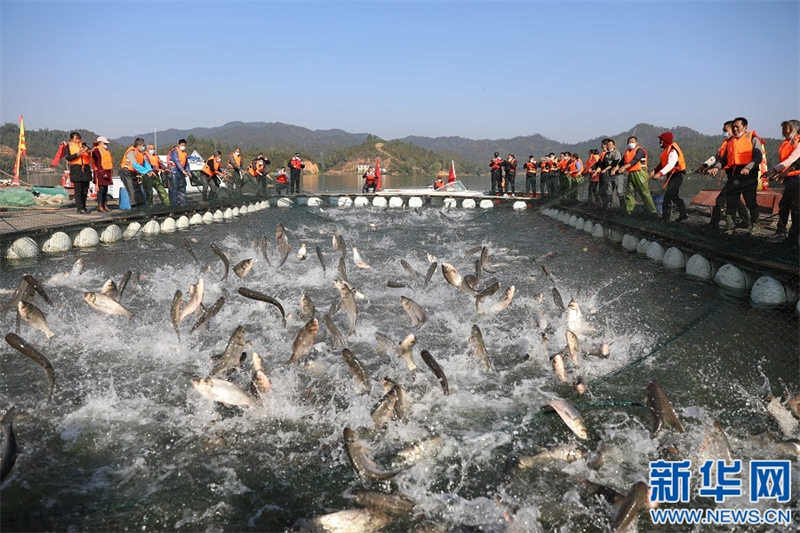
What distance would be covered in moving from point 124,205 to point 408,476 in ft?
62.7

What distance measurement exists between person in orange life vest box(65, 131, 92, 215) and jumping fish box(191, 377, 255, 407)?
563 inches

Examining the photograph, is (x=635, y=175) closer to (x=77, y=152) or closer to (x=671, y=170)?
(x=671, y=170)

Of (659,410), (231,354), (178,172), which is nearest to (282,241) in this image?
(231,354)

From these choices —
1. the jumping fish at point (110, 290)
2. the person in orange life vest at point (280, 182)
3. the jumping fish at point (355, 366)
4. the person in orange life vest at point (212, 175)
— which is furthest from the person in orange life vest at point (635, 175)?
the person in orange life vest at point (280, 182)

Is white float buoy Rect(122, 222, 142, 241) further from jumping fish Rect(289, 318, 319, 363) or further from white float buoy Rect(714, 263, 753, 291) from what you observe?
white float buoy Rect(714, 263, 753, 291)

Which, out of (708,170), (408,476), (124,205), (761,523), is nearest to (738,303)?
(708,170)

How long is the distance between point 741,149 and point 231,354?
11051mm

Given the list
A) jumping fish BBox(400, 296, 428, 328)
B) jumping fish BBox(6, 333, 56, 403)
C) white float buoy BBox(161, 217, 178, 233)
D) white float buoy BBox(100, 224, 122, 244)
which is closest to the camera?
jumping fish BBox(6, 333, 56, 403)

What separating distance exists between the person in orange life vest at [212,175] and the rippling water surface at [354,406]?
1332 cm

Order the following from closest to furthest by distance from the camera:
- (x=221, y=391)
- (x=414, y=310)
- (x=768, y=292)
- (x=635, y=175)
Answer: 1. (x=221, y=391)
2. (x=414, y=310)
3. (x=768, y=292)
4. (x=635, y=175)

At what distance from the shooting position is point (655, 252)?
13.0 m

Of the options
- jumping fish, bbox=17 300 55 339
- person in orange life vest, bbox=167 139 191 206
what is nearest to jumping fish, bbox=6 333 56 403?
jumping fish, bbox=17 300 55 339

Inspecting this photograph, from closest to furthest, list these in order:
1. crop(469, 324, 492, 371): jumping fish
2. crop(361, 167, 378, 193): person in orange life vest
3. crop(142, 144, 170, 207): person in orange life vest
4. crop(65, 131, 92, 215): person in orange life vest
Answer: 1. crop(469, 324, 492, 371): jumping fish
2. crop(65, 131, 92, 215): person in orange life vest
3. crop(142, 144, 170, 207): person in orange life vest
4. crop(361, 167, 378, 193): person in orange life vest

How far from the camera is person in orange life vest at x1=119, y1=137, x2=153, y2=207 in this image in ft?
57.7
